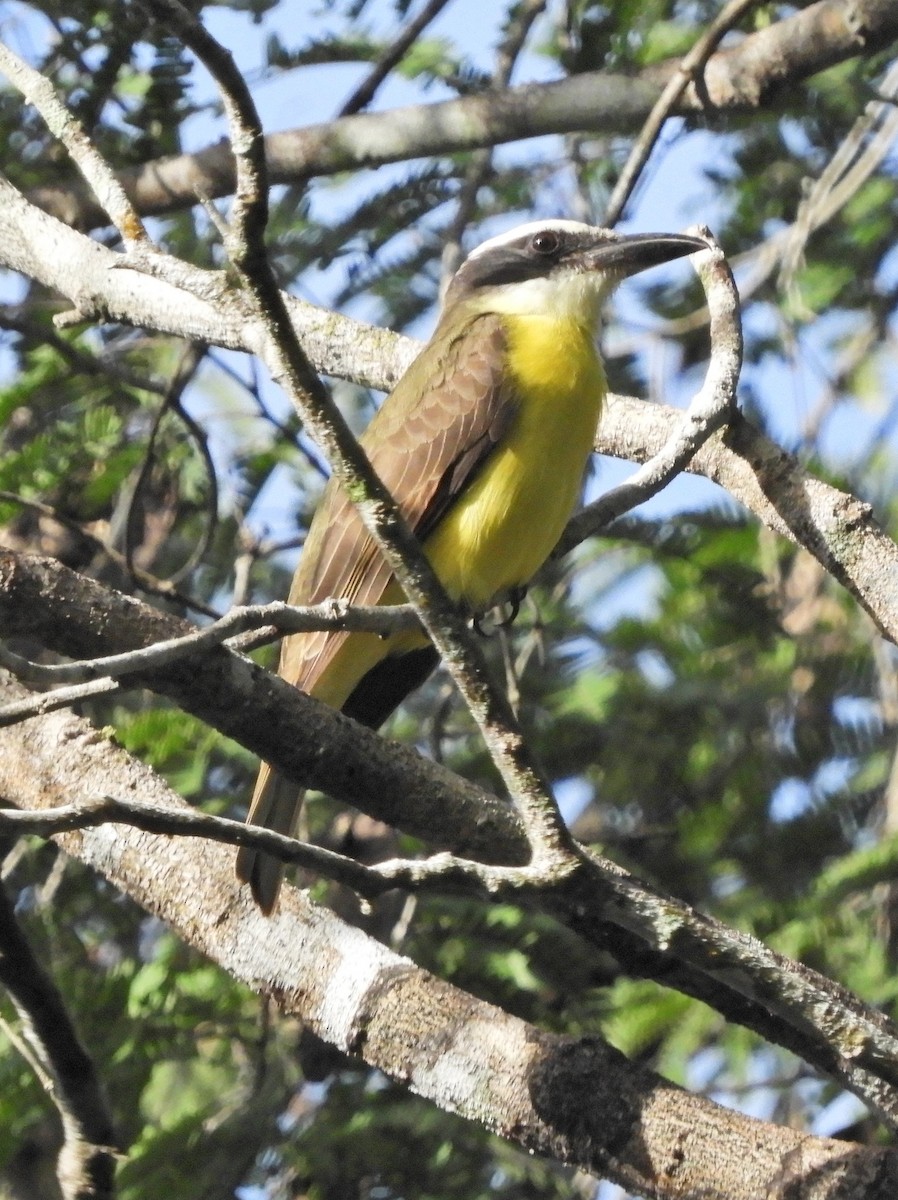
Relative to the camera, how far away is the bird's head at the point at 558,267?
4.89 metres

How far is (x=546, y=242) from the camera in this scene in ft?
16.8

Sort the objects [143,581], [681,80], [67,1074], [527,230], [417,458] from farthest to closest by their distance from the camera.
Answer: [527,230], [143,581], [681,80], [417,458], [67,1074]

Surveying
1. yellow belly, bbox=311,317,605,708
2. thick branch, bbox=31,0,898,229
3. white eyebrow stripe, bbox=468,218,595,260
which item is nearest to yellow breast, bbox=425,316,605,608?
yellow belly, bbox=311,317,605,708

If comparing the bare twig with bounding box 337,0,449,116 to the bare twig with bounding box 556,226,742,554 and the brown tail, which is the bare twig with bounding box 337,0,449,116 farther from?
the brown tail

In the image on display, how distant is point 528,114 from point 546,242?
0.38 m

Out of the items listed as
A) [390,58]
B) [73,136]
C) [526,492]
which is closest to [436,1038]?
[526,492]

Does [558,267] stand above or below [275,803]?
above

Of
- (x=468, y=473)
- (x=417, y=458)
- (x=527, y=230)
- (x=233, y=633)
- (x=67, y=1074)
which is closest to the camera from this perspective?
(x=233, y=633)

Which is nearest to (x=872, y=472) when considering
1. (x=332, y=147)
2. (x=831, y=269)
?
(x=831, y=269)

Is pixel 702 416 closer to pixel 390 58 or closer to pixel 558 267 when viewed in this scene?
pixel 558 267

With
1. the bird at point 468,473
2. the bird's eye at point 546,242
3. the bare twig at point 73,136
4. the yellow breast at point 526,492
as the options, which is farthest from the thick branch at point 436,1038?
the bird's eye at point 546,242

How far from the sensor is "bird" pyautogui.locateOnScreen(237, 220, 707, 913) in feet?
14.3

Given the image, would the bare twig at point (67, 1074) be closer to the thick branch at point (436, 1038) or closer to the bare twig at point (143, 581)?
the thick branch at point (436, 1038)

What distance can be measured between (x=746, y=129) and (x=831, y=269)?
0.59 meters
